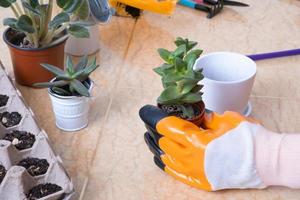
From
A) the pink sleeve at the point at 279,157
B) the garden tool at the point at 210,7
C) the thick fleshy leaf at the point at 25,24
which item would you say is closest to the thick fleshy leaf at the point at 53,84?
the thick fleshy leaf at the point at 25,24

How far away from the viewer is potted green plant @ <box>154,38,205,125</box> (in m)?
0.59

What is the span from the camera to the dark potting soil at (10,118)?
26.7 inches

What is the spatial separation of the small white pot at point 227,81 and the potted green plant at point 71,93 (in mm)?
155

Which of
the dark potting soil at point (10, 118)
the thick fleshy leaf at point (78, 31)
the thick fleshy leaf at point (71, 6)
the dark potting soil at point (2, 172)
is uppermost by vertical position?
the thick fleshy leaf at point (71, 6)

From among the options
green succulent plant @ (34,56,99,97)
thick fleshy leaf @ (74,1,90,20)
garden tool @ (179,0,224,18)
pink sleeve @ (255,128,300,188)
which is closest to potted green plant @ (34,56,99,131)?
green succulent plant @ (34,56,99,97)

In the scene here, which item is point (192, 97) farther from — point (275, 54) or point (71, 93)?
point (275, 54)

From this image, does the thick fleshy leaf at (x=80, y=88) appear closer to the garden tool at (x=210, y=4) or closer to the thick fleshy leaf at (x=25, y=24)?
the thick fleshy leaf at (x=25, y=24)

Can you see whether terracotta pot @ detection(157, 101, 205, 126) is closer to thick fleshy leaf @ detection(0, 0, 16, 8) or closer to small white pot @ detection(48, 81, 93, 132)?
small white pot @ detection(48, 81, 93, 132)

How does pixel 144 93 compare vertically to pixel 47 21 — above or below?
below

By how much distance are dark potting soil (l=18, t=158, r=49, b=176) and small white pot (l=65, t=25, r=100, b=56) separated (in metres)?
0.30

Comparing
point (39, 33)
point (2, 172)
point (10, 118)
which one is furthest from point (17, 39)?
point (2, 172)

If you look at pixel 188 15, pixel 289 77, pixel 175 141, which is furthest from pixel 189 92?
pixel 188 15

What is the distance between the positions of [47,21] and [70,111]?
155 mm

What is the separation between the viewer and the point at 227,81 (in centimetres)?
70
